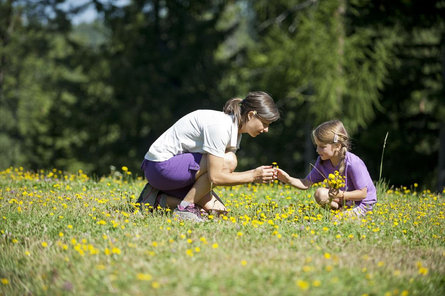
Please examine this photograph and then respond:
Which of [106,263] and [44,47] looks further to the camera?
[44,47]

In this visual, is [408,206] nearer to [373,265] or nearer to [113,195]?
[373,265]

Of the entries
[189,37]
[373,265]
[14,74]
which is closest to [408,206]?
[373,265]

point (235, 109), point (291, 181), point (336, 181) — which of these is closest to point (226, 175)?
point (235, 109)

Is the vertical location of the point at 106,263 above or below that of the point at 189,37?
below

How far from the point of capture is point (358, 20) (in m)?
15.8

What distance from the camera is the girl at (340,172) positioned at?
5262 mm

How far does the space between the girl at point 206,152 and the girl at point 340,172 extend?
1.82 ft

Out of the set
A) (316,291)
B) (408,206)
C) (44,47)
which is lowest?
(408,206)

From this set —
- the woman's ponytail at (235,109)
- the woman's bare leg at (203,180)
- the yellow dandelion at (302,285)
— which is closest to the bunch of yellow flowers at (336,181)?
the woman's bare leg at (203,180)

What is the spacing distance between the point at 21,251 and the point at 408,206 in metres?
4.19

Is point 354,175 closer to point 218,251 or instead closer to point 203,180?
point 203,180

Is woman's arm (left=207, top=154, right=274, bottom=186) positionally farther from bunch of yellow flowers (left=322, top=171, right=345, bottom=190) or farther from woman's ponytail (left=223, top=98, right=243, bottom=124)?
bunch of yellow flowers (left=322, top=171, right=345, bottom=190)

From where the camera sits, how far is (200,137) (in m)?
5.09

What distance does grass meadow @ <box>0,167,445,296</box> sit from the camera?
3.22m
